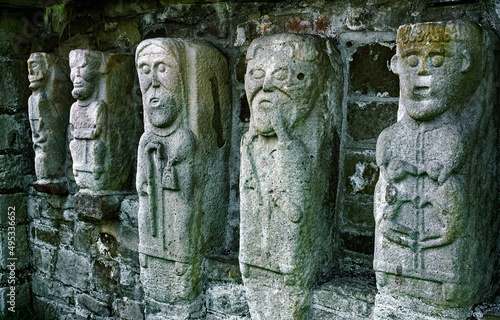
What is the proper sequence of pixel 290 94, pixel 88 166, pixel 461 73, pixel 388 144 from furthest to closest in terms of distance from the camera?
1. pixel 88 166
2. pixel 290 94
3. pixel 388 144
4. pixel 461 73

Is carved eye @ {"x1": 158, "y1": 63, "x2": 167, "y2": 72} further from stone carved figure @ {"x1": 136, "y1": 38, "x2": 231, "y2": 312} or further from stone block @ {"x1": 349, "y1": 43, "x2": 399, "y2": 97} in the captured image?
stone block @ {"x1": 349, "y1": 43, "x2": 399, "y2": 97}

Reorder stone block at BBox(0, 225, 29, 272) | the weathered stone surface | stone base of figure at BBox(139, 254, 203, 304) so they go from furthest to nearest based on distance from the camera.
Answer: stone block at BBox(0, 225, 29, 272), stone base of figure at BBox(139, 254, 203, 304), the weathered stone surface

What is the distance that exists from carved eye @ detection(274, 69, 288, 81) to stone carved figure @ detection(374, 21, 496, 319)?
0.48 metres

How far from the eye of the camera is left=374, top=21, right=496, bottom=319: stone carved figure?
76.2 inches

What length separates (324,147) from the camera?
2406 millimetres

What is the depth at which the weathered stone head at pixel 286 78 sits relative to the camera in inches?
92.2

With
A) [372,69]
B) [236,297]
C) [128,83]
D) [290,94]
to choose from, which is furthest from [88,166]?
[372,69]

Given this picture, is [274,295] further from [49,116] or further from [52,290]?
[52,290]

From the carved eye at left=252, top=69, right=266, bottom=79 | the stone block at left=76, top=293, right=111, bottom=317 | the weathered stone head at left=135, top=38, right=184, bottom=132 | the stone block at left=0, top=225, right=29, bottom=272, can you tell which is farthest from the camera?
the stone block at left=0, top=225, right=29, bottom=272

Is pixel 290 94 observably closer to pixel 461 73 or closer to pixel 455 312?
pixel 461 73

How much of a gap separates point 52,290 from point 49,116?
128 cm

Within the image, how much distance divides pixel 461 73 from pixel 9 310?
360cm

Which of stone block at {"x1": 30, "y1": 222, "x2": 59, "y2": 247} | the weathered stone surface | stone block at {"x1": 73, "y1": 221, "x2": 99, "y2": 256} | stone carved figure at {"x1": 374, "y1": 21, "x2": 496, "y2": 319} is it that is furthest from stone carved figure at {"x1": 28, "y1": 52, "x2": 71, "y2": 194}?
stone carved figure at {"x1": 374, "y1": 21, "x2": 496, "y2": 319}

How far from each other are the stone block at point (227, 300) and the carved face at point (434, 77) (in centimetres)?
131
